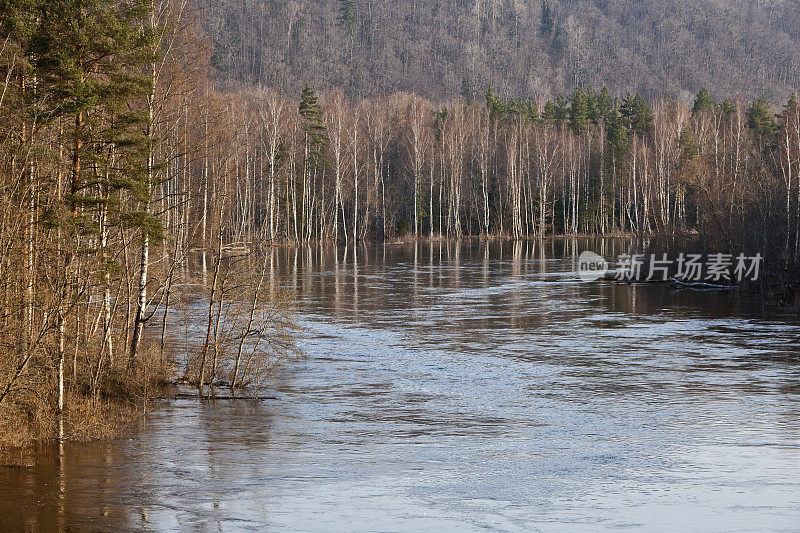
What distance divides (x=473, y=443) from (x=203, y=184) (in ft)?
59.3

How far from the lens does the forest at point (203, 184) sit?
633 inches

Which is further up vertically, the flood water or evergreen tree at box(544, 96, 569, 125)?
evergreen tree at box(544, 96, 569, 125)

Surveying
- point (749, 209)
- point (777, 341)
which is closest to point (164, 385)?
point (777, 341)

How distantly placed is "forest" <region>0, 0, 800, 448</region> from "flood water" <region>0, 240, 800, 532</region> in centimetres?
187

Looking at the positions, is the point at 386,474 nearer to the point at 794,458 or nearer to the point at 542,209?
the point at 794,458

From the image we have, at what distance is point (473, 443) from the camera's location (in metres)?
17.1

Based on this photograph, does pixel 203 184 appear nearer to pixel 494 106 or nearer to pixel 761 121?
pixel 494 106

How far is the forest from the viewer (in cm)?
1608

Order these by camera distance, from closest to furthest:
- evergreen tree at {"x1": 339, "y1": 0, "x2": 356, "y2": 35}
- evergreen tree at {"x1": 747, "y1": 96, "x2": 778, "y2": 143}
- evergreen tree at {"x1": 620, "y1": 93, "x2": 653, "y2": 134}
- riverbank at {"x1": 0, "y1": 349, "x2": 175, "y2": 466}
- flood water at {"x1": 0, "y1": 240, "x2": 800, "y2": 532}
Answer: flood water at {"x1": 0, "y1": 240, "x2": 800, "y2": 532} < riverbank at {"x1": 0, "y1": 349, "x2": 175, "y2": 466} < evergreen tree at {"x1": 747, "y1": 96, "x2": 778, "y2": 143} < evergreen tree at {"x1": 620, "y1": 93, "x2": 653, "y2": 134} < evergreen tree at {"x1": 339, "y1": 0, "x2": 356, "y2": 35}

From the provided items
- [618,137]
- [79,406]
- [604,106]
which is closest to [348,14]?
[604,106]

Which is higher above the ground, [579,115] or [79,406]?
[579,115]

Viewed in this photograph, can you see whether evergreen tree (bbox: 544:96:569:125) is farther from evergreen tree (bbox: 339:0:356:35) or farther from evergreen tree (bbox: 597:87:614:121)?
evergreen tree (bbox: 339:0:356:35)

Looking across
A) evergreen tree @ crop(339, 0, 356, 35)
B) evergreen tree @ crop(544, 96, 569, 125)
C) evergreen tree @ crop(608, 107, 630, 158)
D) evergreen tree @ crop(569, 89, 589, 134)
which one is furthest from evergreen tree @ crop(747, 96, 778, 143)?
evergreen tree @ crop(339, 0, 356, 35)

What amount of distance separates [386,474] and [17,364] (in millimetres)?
6080
